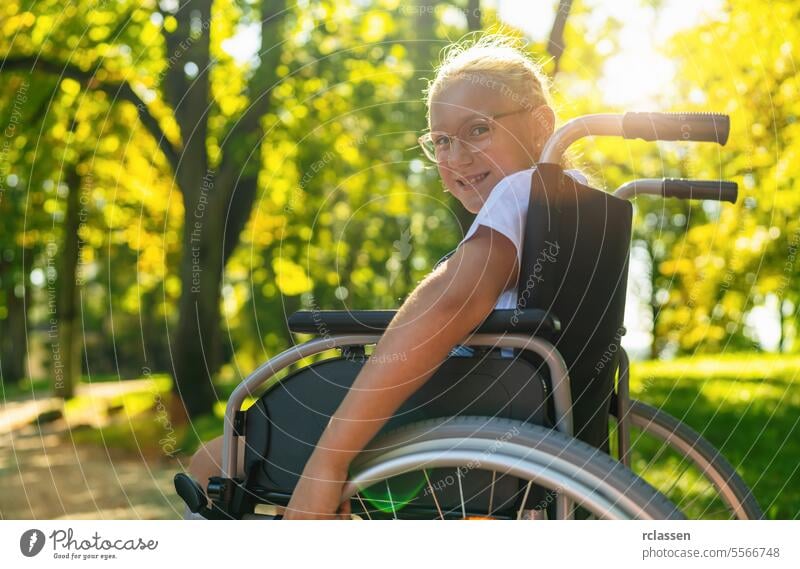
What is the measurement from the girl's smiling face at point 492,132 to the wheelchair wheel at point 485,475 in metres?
0.71

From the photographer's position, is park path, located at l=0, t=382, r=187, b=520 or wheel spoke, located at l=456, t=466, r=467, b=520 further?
park path, located at l=0, t=382, r=187, b=520

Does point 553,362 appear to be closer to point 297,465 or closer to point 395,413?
point 395,413

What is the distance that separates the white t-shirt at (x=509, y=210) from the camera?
1.89 m

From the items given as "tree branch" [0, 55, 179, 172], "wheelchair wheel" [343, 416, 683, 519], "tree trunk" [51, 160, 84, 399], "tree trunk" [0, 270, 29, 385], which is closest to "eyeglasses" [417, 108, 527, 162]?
"wheelchair wheel" [343, 416, 683, 519]

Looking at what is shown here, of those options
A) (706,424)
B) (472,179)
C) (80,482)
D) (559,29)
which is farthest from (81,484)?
(472,179)

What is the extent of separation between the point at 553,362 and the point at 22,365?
28.2m

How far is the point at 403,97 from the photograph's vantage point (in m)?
9.38

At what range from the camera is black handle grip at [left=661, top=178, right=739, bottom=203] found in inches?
93.4

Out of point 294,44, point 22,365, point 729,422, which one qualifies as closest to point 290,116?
point 294,44

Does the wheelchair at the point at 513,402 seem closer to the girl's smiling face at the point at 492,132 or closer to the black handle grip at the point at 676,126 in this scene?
the black handle grip at the point at 676,126

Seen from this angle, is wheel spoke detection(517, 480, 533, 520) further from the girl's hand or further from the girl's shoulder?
the girl's shoulder

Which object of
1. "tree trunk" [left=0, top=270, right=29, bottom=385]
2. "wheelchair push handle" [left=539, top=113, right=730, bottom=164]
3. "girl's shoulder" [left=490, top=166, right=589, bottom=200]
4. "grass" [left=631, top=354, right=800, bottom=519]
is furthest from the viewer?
"tree trunk" [left=0, top=270, right=29, bottom=385]

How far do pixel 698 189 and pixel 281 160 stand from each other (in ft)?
19.8

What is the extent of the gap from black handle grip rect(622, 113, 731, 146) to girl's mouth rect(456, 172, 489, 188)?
1.16 ft
